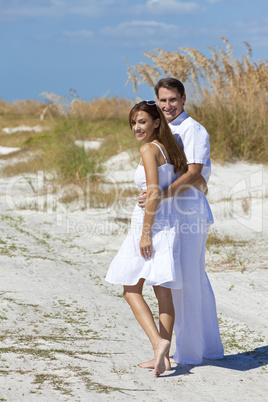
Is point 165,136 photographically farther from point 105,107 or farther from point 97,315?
point 105,107

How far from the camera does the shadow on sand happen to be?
3391 mm

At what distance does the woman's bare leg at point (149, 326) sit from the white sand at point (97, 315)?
0.14 metres

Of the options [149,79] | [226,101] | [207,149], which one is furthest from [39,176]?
[207,149]

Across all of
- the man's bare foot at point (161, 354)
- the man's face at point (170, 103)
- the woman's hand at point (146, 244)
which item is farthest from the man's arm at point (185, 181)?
the man's bare foot at point (161, 354)

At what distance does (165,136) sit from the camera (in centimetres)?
316

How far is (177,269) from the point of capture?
3205 millimetres

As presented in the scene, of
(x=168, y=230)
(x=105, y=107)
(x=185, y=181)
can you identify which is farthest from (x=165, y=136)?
(x=105, y=107)

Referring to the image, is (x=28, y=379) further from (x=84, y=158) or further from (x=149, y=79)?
(x=149, y=79)

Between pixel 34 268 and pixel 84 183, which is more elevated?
pixel 84 183

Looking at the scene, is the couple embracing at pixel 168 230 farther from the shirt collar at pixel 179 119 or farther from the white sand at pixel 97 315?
the white sand at pixel 97 315

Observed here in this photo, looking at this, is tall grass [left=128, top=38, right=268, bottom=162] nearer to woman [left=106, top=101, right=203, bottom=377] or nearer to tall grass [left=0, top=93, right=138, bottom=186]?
tall grass [left=0, top=93, right=138, bottom=186]

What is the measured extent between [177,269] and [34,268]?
2809mm

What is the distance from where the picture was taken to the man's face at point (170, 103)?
338cm

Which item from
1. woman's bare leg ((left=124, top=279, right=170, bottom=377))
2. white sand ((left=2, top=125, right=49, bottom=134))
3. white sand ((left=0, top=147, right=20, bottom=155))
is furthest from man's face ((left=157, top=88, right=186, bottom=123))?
white sand ((left=2, top=125, right=49, bottom=134))
